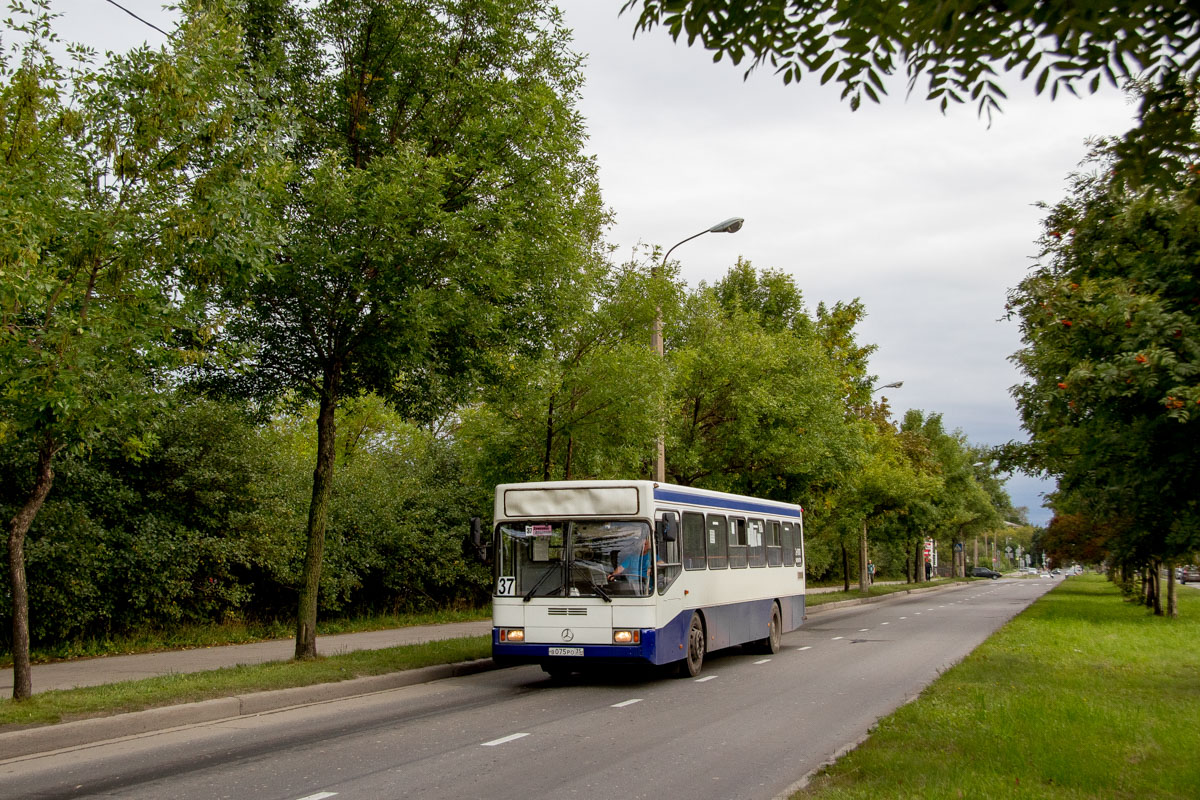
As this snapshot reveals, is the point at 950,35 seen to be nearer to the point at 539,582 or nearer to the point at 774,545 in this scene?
the point at 539,582

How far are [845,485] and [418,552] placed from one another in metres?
14.9

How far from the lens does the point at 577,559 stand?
44.6ft

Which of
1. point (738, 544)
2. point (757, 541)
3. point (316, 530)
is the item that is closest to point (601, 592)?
point (316, 530)

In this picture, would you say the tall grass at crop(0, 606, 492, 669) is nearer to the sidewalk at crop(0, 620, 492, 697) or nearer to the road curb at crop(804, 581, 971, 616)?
the sidewalk at crop(0, 620, 492, 697)

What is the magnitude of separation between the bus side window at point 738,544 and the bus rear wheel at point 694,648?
1.75m

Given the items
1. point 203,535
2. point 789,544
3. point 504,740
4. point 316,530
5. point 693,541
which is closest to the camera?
point 504,740

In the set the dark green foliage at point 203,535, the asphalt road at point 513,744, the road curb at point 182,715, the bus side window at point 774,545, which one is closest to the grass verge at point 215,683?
the road curb at point 182,715

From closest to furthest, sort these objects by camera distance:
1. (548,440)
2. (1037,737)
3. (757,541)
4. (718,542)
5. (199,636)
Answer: (1037,737)
(718,542)
(199,636)
(757,541)
(548,440)

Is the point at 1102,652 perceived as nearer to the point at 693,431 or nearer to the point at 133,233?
the point at 693,431

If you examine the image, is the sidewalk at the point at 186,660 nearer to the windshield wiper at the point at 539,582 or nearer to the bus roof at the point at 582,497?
the windshield wiper at the point at 539,582

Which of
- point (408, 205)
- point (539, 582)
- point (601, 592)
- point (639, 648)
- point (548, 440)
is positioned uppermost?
point (408, 205)

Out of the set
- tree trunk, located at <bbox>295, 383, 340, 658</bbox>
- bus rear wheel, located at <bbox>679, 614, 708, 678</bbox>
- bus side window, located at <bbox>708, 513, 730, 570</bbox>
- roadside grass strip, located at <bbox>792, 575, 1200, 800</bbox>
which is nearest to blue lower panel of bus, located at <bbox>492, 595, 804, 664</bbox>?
bus rear wheel, located at <bbox>679, 614, 708, 678</bbox>

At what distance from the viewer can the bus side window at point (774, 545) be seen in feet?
62.6

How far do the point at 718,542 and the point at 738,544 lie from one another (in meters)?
1.10
